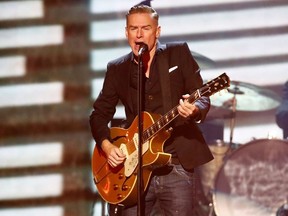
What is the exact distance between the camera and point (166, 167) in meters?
3.13

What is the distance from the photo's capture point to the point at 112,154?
3.30 metres

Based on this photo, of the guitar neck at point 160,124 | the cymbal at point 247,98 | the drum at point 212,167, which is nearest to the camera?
the guitar neck at point 160,124

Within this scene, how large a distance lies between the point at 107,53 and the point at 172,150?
206 centimetres

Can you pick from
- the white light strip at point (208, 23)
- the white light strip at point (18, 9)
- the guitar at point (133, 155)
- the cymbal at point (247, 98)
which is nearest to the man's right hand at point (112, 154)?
the guitar at point (133, 155)

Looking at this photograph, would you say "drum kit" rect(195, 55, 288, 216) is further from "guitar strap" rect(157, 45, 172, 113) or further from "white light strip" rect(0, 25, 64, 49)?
"white light strip" rect(0, 25, 64, 49)

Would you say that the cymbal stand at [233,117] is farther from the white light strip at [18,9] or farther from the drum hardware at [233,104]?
the white light strip at [18,9]

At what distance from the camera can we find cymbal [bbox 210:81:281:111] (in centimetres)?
453

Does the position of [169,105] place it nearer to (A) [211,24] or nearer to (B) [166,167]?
(B) [166,167]

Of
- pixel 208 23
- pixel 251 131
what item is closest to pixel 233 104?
pixel 251 131

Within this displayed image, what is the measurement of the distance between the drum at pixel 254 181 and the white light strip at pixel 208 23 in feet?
3.73

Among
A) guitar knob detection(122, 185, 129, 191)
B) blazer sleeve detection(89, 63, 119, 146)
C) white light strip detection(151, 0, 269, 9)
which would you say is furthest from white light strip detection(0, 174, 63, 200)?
guitar knob detection(122, 185, 129, 191)

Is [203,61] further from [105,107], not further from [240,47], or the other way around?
[105,107]

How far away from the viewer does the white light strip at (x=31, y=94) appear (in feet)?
16.7

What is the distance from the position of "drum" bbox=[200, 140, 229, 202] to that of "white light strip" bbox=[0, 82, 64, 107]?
1308 mm
